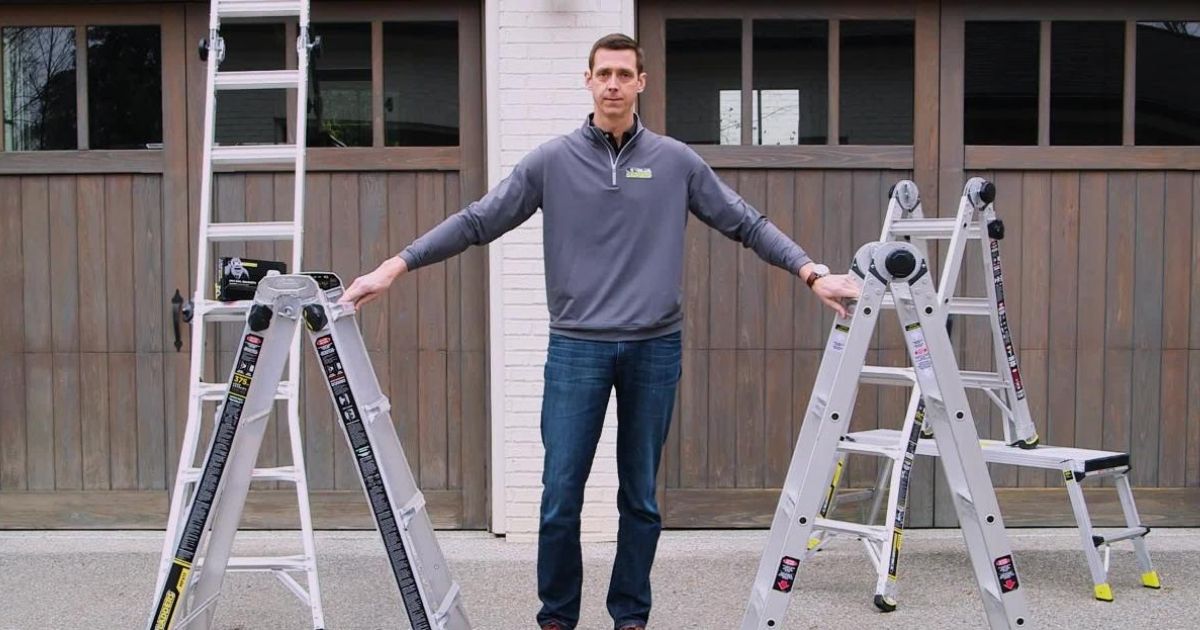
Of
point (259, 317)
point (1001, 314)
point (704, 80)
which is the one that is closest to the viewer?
point (259, 317)

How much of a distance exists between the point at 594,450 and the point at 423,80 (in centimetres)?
256

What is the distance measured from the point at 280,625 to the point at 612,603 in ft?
4.45

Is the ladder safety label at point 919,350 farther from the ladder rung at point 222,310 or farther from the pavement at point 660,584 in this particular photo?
the ladder rung at point 222,310

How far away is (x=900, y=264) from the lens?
10.6 feet

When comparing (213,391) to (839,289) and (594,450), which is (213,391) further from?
(839,289)

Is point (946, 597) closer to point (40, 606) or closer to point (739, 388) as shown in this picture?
point (739, 388)

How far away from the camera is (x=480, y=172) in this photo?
5.53 meters

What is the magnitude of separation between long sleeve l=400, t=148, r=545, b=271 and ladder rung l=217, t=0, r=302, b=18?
1238 millimetres

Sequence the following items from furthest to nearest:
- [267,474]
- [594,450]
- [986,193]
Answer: [986,193], [267,474], [594,450]

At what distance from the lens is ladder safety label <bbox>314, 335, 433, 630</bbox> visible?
3254mm

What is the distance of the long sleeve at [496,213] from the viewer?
3.52 m

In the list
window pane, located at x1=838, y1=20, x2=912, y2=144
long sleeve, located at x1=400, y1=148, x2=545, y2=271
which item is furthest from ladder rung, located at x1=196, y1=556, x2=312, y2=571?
window pane, located at x1=838, y1=20, x2=912, y2=144

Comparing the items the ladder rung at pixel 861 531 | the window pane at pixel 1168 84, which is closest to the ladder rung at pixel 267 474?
the ladder rung at pixel 861 531

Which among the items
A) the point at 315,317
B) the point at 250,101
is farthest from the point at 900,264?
the point at 250,101
